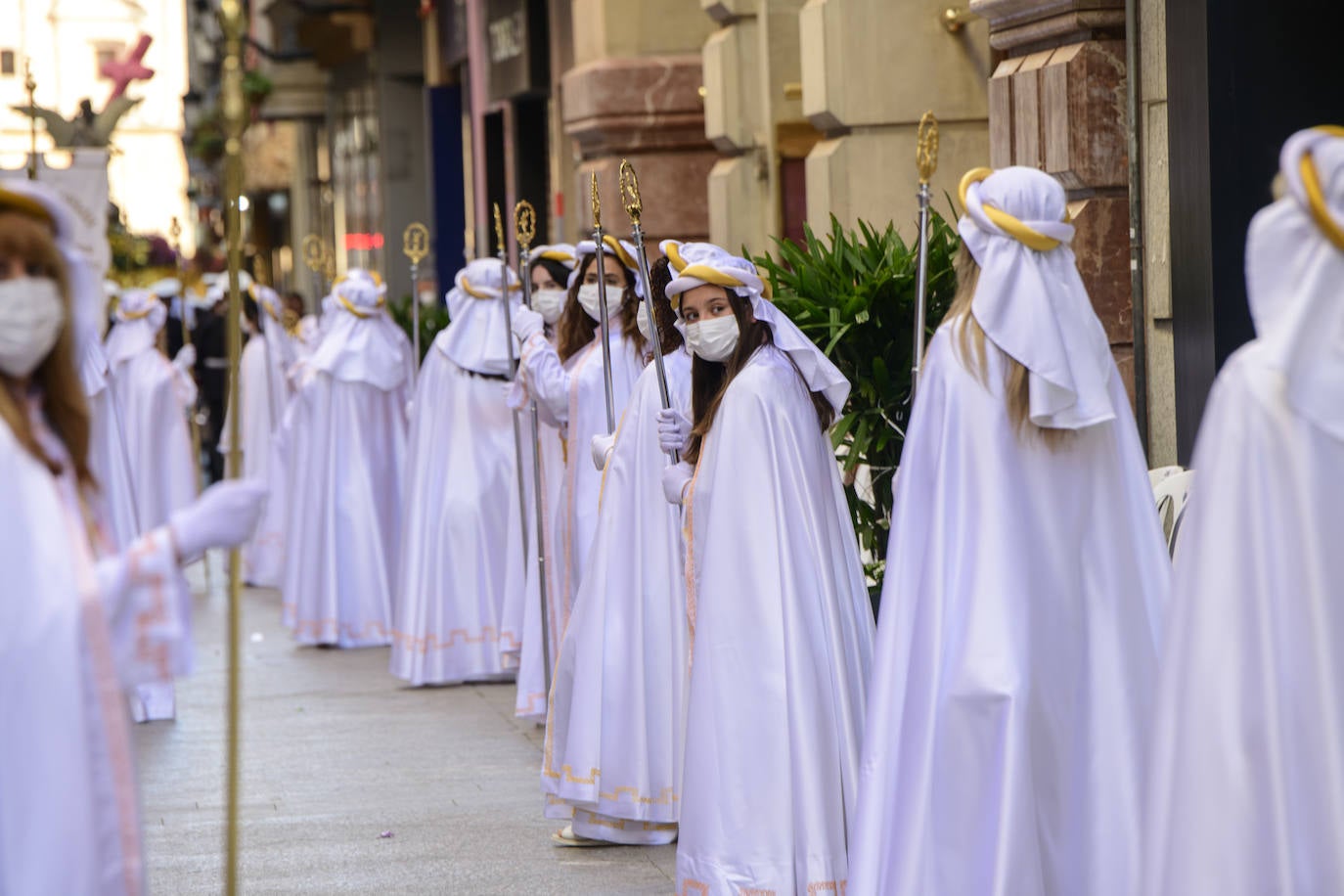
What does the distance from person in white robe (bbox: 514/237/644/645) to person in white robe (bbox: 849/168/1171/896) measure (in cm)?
349

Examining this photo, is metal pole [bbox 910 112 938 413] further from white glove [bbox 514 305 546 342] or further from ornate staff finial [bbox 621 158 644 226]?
white glove [bbox 514 305 546 342]

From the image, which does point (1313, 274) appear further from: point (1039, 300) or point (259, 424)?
point (259, 424)

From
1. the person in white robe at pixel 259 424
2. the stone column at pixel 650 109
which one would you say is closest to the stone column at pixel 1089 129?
the stone column at pixel 650 109

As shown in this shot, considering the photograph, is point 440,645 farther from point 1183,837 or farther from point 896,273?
point 1183,837

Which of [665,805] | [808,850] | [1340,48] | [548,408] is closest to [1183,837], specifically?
[808,850]

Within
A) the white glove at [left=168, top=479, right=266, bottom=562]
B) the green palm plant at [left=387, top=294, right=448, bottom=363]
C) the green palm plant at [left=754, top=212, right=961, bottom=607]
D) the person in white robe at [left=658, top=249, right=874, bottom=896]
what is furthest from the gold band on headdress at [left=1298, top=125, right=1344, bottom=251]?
the green palm plant at [left=387, top=294, right=448, bottom=363]

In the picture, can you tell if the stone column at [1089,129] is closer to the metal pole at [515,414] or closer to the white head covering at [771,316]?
the white head covering at [771,316]

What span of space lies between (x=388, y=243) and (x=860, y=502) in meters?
18.4

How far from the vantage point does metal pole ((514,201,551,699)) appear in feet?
29.4

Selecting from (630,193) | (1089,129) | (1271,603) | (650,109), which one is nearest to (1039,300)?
(1271,603)

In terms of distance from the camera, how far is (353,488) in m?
12.8

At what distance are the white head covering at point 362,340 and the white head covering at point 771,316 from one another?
22.4 ft

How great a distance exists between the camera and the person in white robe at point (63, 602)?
3.66 metres

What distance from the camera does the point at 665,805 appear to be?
Result: 279 inches
